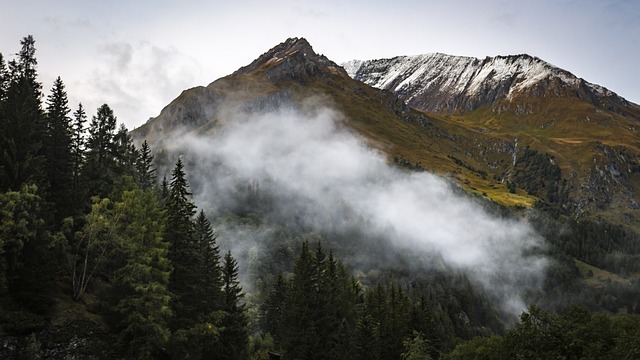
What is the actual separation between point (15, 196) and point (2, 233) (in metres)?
3.47

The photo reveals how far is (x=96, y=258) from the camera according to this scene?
55312 millimetres

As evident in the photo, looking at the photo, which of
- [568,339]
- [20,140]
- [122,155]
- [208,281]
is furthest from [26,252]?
[568,339]

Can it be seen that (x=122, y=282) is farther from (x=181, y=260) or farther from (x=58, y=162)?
(x=58, y=162)

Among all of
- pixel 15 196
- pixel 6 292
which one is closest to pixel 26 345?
pixel 6 292

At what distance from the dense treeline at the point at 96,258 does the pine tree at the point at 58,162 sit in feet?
0.45

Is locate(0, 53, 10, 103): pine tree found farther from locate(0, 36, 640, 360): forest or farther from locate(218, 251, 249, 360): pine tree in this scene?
locate(218, 251, 249, 360): pine tree

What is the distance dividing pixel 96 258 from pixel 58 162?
16.7 m

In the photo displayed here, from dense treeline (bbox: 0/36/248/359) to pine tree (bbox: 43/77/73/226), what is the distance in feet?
0.45

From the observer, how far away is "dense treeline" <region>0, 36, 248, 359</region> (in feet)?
153

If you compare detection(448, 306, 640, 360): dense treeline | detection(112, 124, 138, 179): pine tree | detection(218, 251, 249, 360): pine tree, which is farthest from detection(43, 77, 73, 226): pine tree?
detection(448, 306, 640, 360): dense treeline

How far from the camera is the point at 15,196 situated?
45031 mm

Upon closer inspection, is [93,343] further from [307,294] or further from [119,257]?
[307,294]

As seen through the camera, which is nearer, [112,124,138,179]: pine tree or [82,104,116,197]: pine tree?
[82,104,116,197]: pine tree

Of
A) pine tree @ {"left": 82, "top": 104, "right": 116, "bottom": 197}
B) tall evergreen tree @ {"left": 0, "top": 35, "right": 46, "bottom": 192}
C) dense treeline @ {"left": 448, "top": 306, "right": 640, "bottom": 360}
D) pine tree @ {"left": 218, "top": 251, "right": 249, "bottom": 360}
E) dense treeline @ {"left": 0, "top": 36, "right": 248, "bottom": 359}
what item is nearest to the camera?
dense treeline @ {"left": 0, "top": 36, "right": 248, "bottom": 359}
